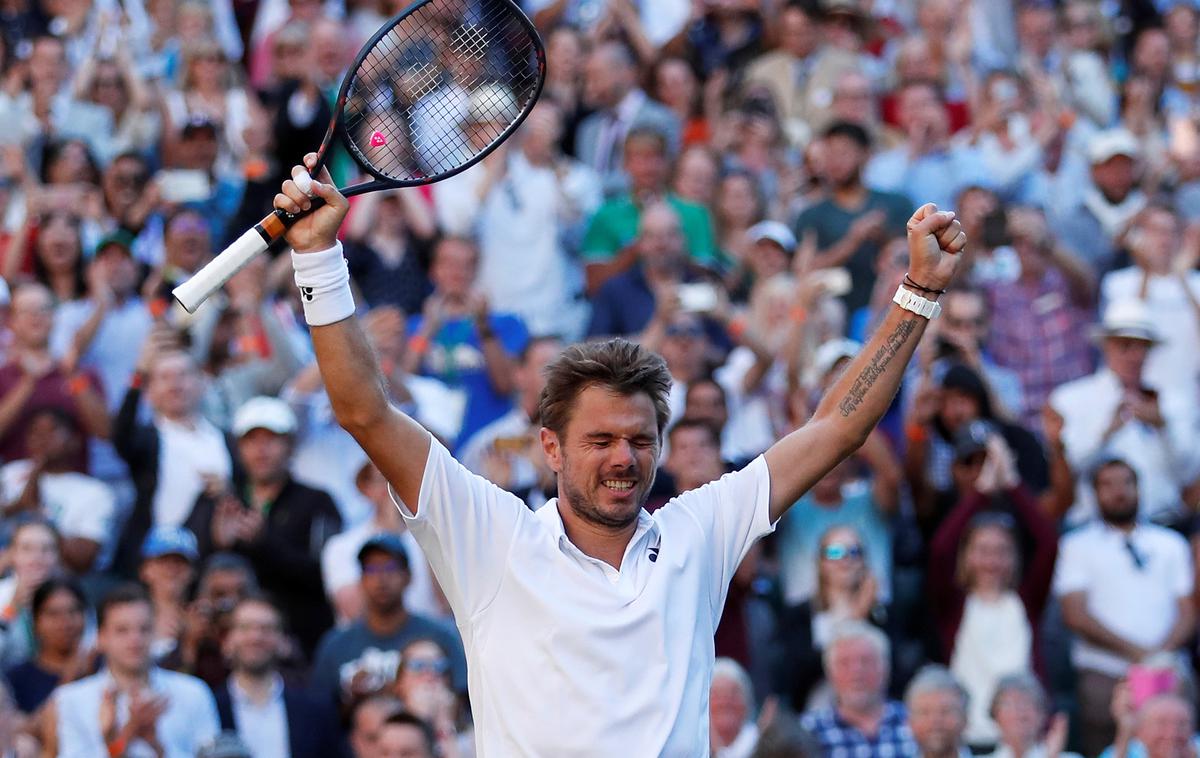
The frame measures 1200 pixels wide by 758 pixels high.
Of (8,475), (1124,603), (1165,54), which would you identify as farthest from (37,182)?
(1165,54)

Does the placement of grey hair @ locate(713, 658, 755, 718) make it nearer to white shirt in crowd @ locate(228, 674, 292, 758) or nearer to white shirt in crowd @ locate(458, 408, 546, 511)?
white shirt in crowd @ locate(458, 408, 546, 511)

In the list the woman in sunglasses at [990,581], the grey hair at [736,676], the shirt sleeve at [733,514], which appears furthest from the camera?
the woman in sunglasses at [990,581]

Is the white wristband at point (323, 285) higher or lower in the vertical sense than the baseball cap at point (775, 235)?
lower

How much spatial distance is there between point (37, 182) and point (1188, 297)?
667 cm

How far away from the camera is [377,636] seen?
30.8 ft

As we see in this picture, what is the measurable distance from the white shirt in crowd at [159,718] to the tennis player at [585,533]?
4188 mm

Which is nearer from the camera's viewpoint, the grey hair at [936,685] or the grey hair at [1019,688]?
the grey hair at [936,685]

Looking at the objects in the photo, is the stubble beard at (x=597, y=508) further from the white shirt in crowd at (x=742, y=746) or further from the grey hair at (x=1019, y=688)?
the grey hair at (x=1019, y=688)

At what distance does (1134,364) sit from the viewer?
1142cm

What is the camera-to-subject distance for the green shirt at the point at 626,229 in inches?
500

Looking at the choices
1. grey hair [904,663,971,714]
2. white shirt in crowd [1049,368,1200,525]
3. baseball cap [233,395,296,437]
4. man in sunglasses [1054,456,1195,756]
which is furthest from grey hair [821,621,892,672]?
baseball cap [233,395,296,437]

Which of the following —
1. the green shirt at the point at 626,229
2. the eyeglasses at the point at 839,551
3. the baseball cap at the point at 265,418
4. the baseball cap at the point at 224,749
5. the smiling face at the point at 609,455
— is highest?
the green shirt at the point at 626,229

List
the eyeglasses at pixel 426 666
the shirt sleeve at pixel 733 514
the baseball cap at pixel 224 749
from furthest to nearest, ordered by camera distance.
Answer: the eyeglasses at pixel 426 666
the baseball cap at pixel 224 749
the shirt sleeve at pixel 733 514

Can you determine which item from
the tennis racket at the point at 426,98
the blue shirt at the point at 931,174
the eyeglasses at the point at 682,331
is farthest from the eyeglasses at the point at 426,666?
the blue shirt at the point at 931,174
